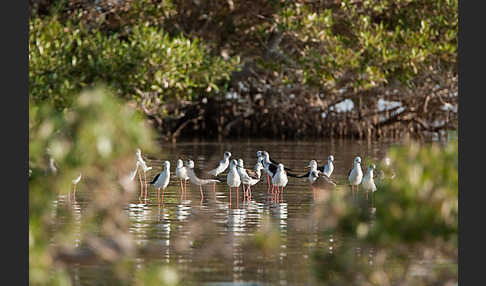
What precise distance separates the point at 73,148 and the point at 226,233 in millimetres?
5164

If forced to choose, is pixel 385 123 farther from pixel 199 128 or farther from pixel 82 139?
pixel 82 139

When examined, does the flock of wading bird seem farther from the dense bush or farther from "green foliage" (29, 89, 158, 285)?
"green foliage" (29, 89, 158, 285)

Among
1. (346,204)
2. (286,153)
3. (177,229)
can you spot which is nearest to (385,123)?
(286,153)

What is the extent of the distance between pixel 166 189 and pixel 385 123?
16.5m

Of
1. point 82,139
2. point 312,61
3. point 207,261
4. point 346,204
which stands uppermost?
point 312,61

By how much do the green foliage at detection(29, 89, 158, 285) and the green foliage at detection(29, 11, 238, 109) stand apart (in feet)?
52.3

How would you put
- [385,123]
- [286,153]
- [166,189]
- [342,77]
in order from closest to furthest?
[166,189] → [286,153] → [342,77] → [385,123]

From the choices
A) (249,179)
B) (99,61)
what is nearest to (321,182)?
(249,179)

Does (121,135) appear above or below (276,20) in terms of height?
below

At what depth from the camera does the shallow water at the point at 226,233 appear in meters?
8.05

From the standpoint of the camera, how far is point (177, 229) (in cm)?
1063

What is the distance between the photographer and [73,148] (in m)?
5.37

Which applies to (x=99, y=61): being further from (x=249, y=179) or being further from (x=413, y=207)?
(x=413, y=207)

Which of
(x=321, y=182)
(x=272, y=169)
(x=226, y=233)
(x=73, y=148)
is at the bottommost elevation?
(x=226, y=233)
